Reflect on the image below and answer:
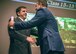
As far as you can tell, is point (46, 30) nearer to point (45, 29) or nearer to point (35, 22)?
point (45, 29)

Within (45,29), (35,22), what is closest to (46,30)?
(45,29)

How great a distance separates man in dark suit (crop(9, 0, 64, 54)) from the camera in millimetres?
2434

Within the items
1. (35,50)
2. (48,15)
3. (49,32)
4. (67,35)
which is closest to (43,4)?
(48,15)

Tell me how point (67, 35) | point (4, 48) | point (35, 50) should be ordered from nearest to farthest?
1. point (4, 48)
2. point (35, 50)
3. point (67, 35)

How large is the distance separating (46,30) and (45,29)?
0.02m

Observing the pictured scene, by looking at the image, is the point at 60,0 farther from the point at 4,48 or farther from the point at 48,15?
the point at 48,15

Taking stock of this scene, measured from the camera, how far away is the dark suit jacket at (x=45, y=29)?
8.00 ft

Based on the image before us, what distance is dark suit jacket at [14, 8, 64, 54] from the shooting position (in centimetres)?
244

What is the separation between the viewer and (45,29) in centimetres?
248

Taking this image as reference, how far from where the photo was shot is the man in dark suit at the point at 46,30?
243 cm

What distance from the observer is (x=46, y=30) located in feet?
8.11

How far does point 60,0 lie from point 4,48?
71.3 inches

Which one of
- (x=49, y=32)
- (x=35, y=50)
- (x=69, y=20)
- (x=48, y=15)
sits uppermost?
(x=48, y=15)

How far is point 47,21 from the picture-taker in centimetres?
251
